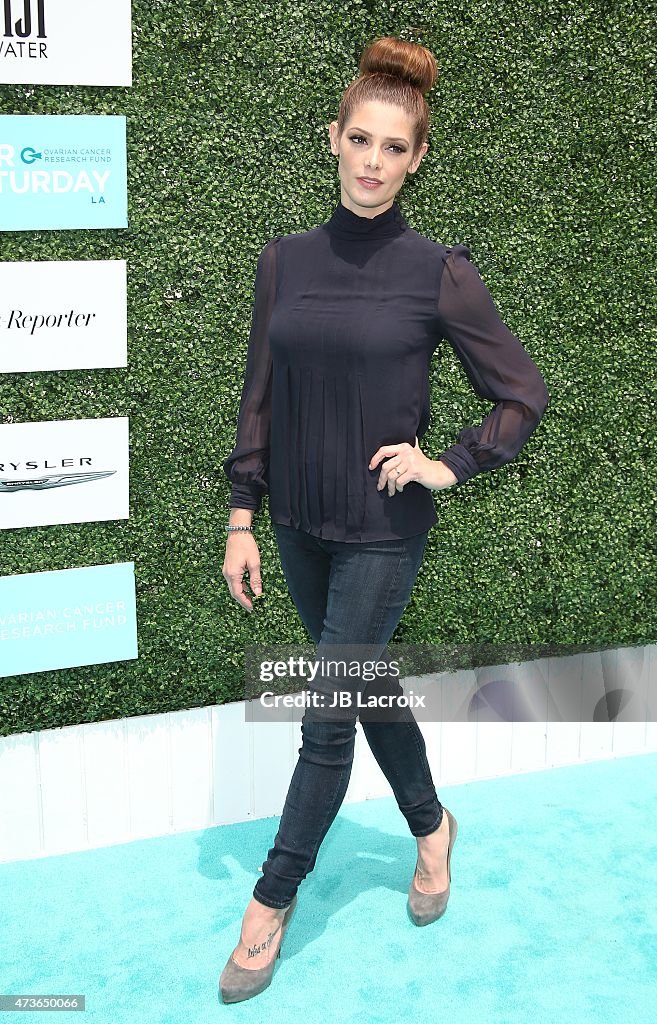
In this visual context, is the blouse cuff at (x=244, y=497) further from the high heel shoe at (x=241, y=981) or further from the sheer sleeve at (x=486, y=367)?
the high heel shoe at (x=241, y=981)

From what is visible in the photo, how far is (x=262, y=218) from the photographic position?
116 inches

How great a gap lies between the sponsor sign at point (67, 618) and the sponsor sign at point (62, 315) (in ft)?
1.77

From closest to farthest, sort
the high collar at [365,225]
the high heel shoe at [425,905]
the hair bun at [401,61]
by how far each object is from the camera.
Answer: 1. the hair bun at [401,61]
2. the high collar at [365,225]
3. the high heel shoe at [425,905]

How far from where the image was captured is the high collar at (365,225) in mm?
2342

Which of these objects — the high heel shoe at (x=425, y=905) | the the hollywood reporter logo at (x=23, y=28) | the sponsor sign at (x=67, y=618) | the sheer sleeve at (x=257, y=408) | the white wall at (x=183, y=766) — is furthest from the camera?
the white wall at (x=183, y=766)

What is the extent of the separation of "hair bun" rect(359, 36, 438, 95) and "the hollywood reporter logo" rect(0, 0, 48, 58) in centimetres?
83

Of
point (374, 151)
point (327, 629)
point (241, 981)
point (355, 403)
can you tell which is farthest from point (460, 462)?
point (241, 981)

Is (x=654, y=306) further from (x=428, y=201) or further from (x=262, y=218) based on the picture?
(x=262, y=218)

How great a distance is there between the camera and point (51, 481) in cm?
288

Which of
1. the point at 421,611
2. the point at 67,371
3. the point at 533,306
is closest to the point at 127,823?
the point at 421,611

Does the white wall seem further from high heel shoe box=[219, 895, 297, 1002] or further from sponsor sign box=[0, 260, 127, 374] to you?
sponsor sign box=[0, 260, 127, 374]

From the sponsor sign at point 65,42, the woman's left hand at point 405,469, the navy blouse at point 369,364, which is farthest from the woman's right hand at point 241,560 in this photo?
the sponsor sign at point 65,42

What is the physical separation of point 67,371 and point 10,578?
539 millimetres

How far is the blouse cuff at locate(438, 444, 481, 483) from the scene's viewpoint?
7.76ft
